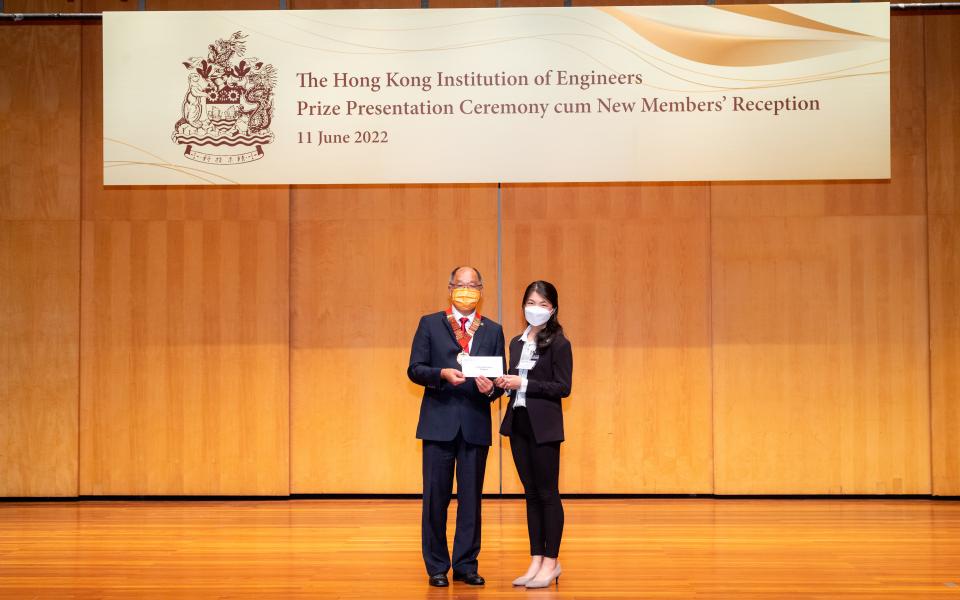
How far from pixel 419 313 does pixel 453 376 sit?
2735mm

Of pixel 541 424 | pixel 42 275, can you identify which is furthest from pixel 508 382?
pixel 42 275

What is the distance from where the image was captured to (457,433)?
4484 mm

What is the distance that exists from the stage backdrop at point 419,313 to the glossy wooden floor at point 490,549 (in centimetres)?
34

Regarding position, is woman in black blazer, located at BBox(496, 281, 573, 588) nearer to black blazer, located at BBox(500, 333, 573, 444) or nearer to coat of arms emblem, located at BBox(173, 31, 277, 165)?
black blazer, located at BBox(500, 333, 573, 444)

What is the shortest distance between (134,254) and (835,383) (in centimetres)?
533

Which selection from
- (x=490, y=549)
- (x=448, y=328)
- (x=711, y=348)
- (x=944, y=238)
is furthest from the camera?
(x=711, y=348)

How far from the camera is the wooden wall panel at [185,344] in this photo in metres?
7.00

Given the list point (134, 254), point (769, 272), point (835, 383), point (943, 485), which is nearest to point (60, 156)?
point (134, 254)

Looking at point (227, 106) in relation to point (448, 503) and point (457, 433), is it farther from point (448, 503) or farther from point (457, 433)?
point (448, 503)

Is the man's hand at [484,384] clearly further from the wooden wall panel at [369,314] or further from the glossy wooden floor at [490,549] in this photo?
the wooden wall panel at [369,314]

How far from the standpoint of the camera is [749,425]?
699cm

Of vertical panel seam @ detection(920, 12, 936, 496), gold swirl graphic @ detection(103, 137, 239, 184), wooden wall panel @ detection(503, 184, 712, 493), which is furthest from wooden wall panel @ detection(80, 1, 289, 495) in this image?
vertical panel seam @ detection(920, 12, 936, 496)

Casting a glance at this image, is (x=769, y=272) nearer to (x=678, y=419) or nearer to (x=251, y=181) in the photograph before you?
(x=678, y=419)

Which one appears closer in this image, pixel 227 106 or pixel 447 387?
pixel 447 387
